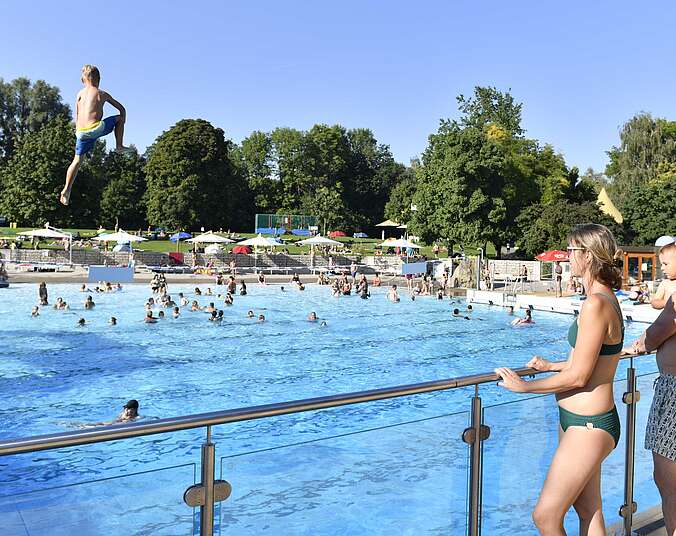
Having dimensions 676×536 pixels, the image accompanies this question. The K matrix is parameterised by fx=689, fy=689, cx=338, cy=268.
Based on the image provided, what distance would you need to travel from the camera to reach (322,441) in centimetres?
288

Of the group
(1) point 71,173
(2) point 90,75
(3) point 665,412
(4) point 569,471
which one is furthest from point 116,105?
(4) point 569,471

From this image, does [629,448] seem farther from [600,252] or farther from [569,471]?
[600,252]

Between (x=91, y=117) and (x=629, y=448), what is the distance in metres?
6.26

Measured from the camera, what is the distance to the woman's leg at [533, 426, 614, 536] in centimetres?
289

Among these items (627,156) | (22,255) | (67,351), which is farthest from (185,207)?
(67,351)

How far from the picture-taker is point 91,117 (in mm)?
7594

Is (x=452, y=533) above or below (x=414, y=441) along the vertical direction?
below

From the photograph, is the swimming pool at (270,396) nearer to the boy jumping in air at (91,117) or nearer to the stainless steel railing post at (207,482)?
the stainless steel railing post at (207,482)

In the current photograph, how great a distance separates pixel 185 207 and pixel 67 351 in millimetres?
48026

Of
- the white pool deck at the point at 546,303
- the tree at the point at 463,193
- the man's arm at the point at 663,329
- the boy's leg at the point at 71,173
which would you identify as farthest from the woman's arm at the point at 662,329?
the tree at the point at 463,193

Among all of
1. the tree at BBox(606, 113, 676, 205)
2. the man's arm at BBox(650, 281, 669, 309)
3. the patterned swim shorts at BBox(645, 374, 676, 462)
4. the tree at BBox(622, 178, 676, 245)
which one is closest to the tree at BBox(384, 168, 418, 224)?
the tree at BBox(606, 113, 676, 205)

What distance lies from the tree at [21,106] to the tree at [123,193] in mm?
7543

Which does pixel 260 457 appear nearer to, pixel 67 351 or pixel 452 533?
pixel 452 533

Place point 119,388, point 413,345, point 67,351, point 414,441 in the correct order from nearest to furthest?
point 414,441 → point 119,388 → point 67,351 → point 413,345
